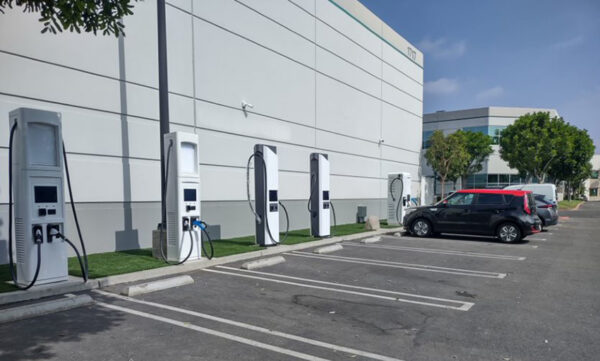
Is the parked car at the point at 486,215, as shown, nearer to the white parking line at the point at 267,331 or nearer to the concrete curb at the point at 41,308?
the white parking line at the point at 267,331

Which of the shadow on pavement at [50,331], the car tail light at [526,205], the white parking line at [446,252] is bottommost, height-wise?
the white parking line at [446,252]

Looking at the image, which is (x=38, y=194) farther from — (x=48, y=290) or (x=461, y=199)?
(x=461, y=199)

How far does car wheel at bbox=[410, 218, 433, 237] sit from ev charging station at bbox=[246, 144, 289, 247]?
19.8 feet

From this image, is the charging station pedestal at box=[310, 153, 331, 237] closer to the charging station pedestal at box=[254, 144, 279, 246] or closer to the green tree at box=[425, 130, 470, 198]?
the charging station pedestal at box=[254, 144, 279, 246]

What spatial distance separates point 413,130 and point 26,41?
70.6 ft

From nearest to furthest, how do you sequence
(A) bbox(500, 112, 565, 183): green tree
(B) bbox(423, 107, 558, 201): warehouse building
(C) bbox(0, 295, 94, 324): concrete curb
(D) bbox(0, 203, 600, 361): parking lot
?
1. (D) bbox(0, 203, 600, 361): parking lot
2. (C) bbox(0, 295, 94, 324): concrete curb
3. (A) bbox(500, 112, 565, 183): green tree
4. (B) bbox(423, 107, 558, 201): warehouse building

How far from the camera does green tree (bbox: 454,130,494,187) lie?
161 ft

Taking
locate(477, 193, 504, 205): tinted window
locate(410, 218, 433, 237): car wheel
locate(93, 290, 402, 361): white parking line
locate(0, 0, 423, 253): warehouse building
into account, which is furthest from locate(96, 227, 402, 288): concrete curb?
locate(477, 193, 504, 205): tinted window

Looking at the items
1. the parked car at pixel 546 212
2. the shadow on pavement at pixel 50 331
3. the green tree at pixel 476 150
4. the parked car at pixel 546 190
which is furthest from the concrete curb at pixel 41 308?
the green tree at pixel 476 150

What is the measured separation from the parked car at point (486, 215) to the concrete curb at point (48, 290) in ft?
36.2

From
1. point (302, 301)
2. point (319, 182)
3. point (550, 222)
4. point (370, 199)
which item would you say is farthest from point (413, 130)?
point (302, 301)

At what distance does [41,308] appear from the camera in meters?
5.20

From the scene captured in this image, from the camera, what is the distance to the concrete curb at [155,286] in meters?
6.16

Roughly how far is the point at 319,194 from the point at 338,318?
7.62 meters
